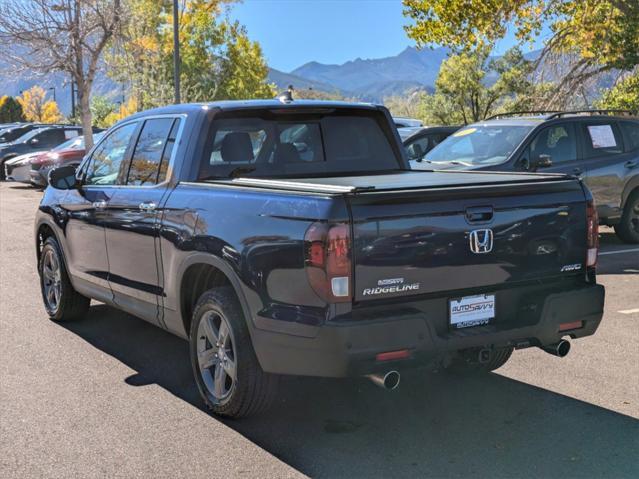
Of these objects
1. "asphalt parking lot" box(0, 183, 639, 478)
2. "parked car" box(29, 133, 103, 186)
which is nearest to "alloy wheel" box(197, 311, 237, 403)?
"asphalt parking lot" box(0, 183, 639, 478)

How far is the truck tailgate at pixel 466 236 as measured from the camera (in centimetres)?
375

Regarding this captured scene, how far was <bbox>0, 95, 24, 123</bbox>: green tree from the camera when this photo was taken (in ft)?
281

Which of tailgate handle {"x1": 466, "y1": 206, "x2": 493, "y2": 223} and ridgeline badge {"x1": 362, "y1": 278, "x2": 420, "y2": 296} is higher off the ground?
tailgate handle {"x1": 466, "y1": 206, "x2": 493, "y2": 223}

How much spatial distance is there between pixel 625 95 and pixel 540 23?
4867mm

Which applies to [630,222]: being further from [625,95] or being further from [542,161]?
[625,95]

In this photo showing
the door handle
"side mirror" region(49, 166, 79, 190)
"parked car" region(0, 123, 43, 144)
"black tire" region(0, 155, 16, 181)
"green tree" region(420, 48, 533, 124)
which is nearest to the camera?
the door handle

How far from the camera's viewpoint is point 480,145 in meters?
10.2

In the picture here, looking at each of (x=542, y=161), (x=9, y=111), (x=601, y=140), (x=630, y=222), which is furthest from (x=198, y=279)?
(x=9, y=111)

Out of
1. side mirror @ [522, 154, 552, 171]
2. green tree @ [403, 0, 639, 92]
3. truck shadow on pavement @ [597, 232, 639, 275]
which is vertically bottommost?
truck shadow on pavement @ [597, 232, 639, 275]

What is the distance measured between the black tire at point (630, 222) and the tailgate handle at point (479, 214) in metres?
7.73

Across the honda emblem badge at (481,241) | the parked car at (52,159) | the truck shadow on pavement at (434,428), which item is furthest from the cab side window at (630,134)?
the parked car at (52,159)

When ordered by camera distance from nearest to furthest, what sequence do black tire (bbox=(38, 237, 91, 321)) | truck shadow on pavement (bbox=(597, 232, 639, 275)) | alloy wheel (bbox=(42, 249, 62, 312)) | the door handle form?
the door handle, black tire (bbox=(38, 237, 91, 321)), alloy wheel (bbox=(42, 249, 62, 312)), truck shadow on pavement (bbox=(597, 232, 639, 275))

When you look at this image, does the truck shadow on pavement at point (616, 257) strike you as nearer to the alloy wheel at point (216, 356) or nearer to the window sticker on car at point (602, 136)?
the window sticker on car at point (602, 136)

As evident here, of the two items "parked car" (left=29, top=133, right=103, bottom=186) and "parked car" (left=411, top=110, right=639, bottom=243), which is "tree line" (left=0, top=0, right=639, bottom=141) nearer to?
"parked car" (left=29, top=133, right=103, bottom=186)
